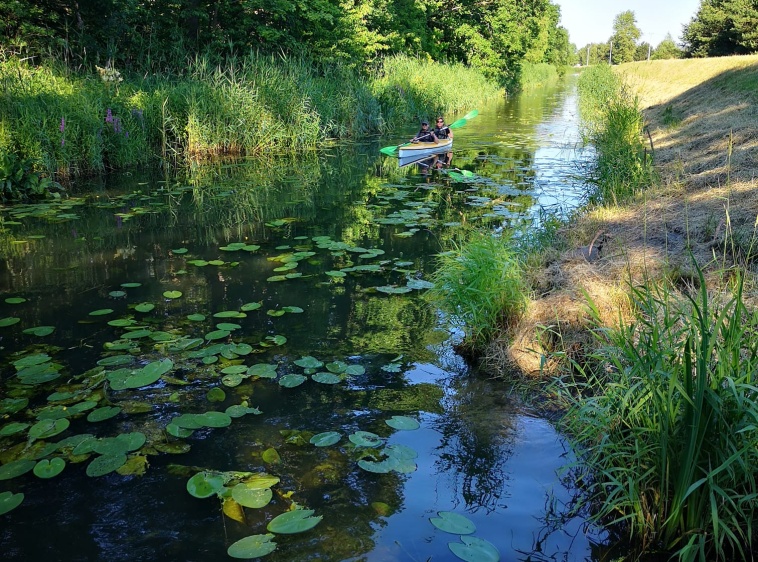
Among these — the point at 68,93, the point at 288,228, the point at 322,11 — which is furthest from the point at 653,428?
the point at 322,11

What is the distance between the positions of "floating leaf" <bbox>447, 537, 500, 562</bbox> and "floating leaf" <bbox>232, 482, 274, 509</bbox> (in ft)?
2.77

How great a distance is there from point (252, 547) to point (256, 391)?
1.36 metres

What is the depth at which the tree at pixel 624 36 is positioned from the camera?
269 ft

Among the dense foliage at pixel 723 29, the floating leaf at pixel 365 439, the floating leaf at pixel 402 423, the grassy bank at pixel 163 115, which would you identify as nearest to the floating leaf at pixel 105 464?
the floating leaf at pixel 365 439

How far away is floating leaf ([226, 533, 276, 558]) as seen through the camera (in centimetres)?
238

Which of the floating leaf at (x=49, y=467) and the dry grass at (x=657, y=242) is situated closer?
the floating leaf at (x=49, y=467)

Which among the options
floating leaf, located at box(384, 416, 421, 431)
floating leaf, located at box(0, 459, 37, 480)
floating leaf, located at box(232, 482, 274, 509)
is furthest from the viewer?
floating leaf, located at box(384, 416, 421, 431)

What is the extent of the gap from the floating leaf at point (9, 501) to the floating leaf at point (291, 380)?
151cm

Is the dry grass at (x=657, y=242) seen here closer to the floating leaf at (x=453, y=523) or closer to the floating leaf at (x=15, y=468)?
the floating leaf at (x=453, y=523)

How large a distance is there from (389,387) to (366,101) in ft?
44.8

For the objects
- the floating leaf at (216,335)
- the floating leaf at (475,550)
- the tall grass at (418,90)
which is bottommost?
the floating leaf at (475,550)

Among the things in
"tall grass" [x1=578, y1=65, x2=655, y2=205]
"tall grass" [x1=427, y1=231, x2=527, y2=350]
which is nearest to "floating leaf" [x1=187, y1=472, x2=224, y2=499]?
"tall grass" [x1=427, y1=231, x2=527, y2=350]

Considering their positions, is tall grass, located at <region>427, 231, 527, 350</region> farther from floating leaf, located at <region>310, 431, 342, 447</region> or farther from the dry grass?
floating leaf, located at <region>310, 431, 342, 447</region>

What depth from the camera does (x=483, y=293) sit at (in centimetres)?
436
